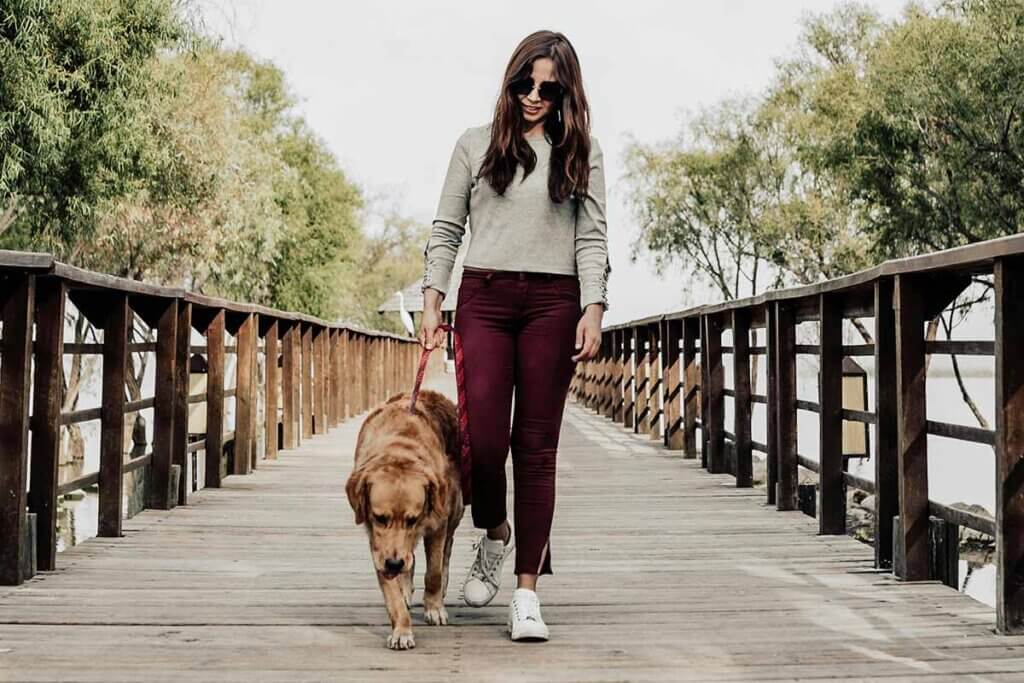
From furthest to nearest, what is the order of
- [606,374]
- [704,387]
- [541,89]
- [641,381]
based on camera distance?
[606,374] → [641,381] → [704,387] → [541,89]

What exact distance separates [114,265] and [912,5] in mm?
18115

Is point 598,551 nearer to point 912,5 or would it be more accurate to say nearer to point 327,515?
point 327,515

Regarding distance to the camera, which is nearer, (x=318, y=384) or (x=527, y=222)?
(x=527, y=222)

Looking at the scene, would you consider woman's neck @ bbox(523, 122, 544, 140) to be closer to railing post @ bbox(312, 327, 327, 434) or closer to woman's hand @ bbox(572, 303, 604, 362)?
woman's hand @ bbox(572, 303, 604, 362)

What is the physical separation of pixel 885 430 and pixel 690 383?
554cm

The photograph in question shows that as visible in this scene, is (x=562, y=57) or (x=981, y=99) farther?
(x=981, y=99)

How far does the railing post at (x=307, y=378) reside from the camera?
12.1 m

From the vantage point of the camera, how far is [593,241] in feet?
12.4

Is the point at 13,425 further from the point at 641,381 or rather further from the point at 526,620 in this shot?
the point at 641,381

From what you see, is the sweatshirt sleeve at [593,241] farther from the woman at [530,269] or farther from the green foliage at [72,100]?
the green foliage at [72,100]

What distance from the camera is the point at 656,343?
42.9 feet

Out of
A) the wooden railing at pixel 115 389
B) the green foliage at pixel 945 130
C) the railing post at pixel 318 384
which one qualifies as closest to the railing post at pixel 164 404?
the wooden railing at pixel 115 389

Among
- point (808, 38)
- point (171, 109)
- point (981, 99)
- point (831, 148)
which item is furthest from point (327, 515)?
point (808, 38)

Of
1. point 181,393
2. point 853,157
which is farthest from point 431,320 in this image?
point 853,157
